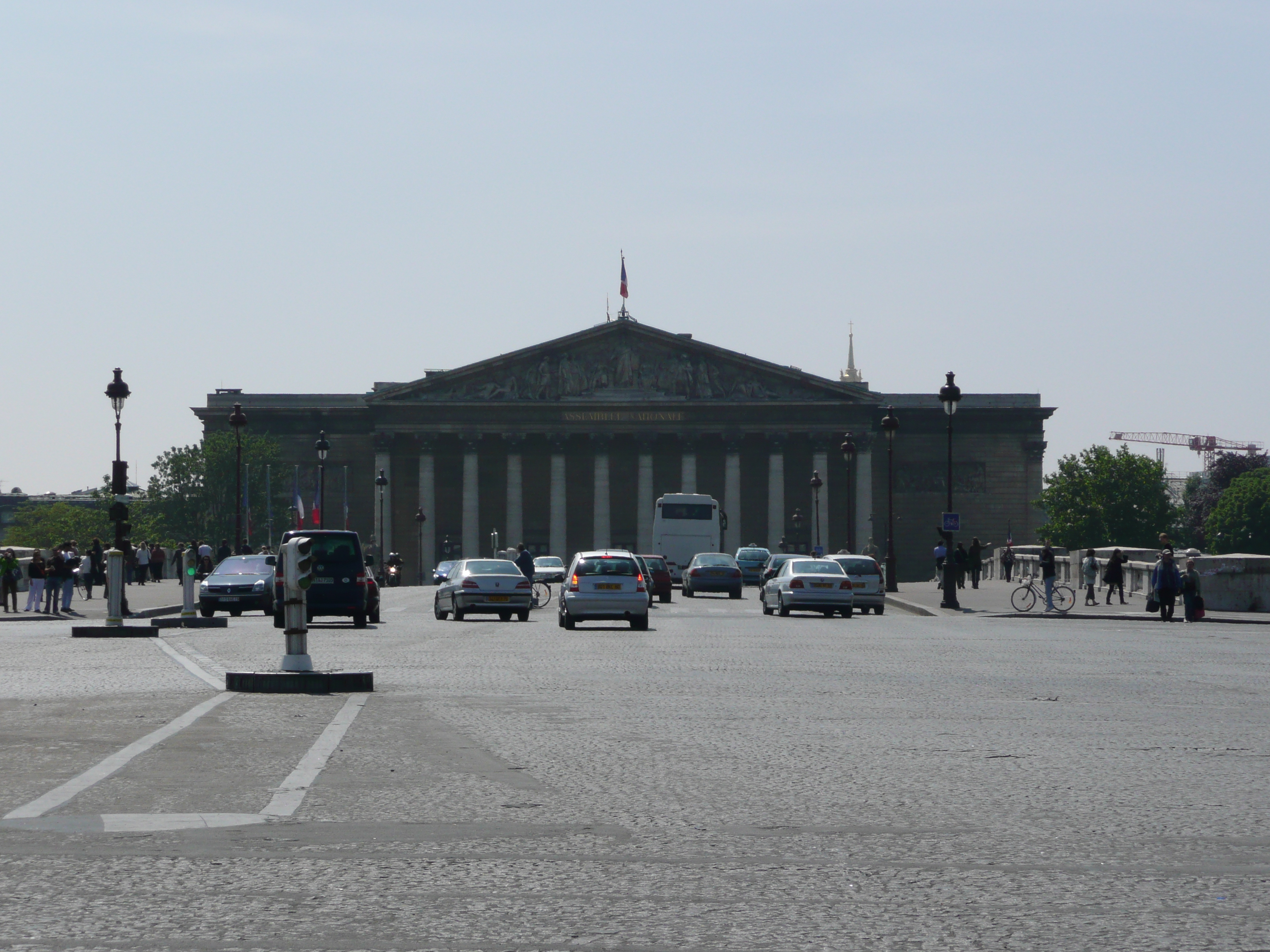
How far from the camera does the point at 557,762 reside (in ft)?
37.0

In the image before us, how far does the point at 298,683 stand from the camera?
1667 cm

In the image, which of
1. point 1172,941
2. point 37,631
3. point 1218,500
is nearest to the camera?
point 1172,941

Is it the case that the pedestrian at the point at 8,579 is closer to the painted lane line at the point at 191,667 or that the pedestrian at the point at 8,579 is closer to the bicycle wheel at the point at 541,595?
the bicycle wheel at the point at 541,595

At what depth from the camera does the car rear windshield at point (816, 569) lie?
134 feet

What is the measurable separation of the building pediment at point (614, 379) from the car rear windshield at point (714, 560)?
49.0m

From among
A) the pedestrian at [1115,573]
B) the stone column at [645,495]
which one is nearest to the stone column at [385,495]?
the stone column at [645,495]

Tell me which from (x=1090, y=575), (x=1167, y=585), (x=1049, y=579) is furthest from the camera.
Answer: (x=1090, y=575)

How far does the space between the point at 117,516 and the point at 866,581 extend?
20.1 m

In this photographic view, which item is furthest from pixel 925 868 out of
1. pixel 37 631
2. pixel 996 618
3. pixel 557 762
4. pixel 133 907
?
pixel 996 618

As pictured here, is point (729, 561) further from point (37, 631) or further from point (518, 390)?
point (518, 390)

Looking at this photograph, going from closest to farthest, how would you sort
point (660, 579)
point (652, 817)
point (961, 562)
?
point (652, 817) → point (660, 579) → point (961, 562)

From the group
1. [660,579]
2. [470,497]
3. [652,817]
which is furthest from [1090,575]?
[470,497]

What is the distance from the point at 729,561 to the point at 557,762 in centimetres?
4823

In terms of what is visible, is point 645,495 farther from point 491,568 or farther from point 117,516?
point 117,516
